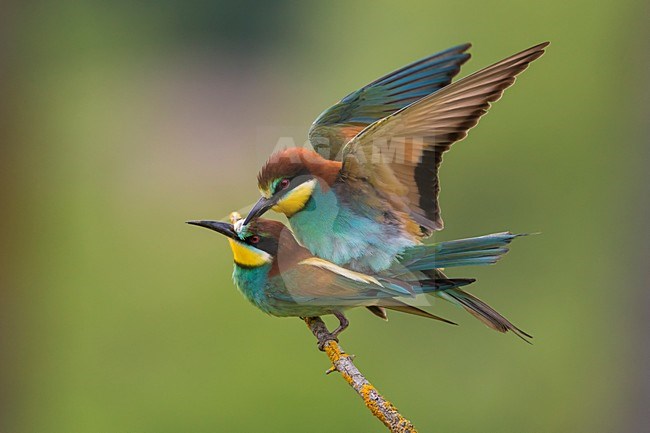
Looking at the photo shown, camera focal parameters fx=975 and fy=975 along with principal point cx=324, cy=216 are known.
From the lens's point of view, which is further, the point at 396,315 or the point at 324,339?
the point at 396,315

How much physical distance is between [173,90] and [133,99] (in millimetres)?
458

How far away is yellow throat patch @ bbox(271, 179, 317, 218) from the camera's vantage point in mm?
700

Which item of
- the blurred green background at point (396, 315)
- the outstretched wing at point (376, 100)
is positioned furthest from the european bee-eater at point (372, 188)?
the blurred green background at point (396, 315)

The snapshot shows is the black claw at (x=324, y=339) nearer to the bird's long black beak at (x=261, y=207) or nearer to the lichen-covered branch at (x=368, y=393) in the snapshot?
the lichen-covered branch at (x=368, y=393)

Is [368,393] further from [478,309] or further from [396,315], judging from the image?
[396,315]

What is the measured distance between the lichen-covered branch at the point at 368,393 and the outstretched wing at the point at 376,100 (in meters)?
0.17

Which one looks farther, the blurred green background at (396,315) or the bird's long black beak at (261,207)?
the blurred green background at (396,315)

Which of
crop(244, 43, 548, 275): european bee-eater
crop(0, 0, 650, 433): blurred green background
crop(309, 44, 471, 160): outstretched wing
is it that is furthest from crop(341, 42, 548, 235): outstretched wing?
crop(0, 0, 650, 433): blurred green background

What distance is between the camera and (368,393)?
0.72 meters

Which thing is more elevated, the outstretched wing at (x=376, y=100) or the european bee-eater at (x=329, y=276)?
the outstretched wing at (x=376, y=100)

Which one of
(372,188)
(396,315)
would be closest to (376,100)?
(372,188)

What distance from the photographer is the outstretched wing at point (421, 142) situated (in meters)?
0.65

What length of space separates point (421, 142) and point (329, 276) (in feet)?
0.38

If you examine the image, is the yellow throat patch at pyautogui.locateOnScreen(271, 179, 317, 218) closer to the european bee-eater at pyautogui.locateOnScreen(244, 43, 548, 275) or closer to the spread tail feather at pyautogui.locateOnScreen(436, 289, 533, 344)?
the european bee-eater at pyautogui.locateOnScreen(244, 43, 548, 275)
